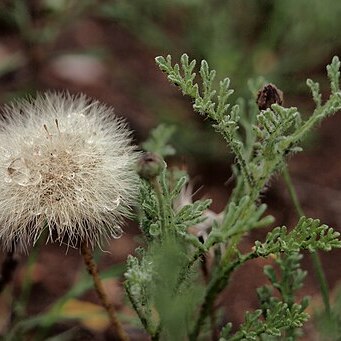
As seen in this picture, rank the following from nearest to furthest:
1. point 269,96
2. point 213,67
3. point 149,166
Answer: point 149,166 < point 269,96 < point 213,67

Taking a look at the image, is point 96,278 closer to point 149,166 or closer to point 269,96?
point 149,166

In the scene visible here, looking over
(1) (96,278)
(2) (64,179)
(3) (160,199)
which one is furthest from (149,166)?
(1) (96,278)

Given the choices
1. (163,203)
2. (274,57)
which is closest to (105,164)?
(163,203)

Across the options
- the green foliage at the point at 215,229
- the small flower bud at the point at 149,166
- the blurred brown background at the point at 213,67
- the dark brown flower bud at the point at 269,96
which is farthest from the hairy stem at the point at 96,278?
the blurred brown background at the point at 213,67

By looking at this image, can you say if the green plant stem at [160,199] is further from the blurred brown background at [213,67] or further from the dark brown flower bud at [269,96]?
the blurred brown background at [213,67]

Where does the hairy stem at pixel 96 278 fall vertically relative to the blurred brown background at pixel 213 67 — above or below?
below
